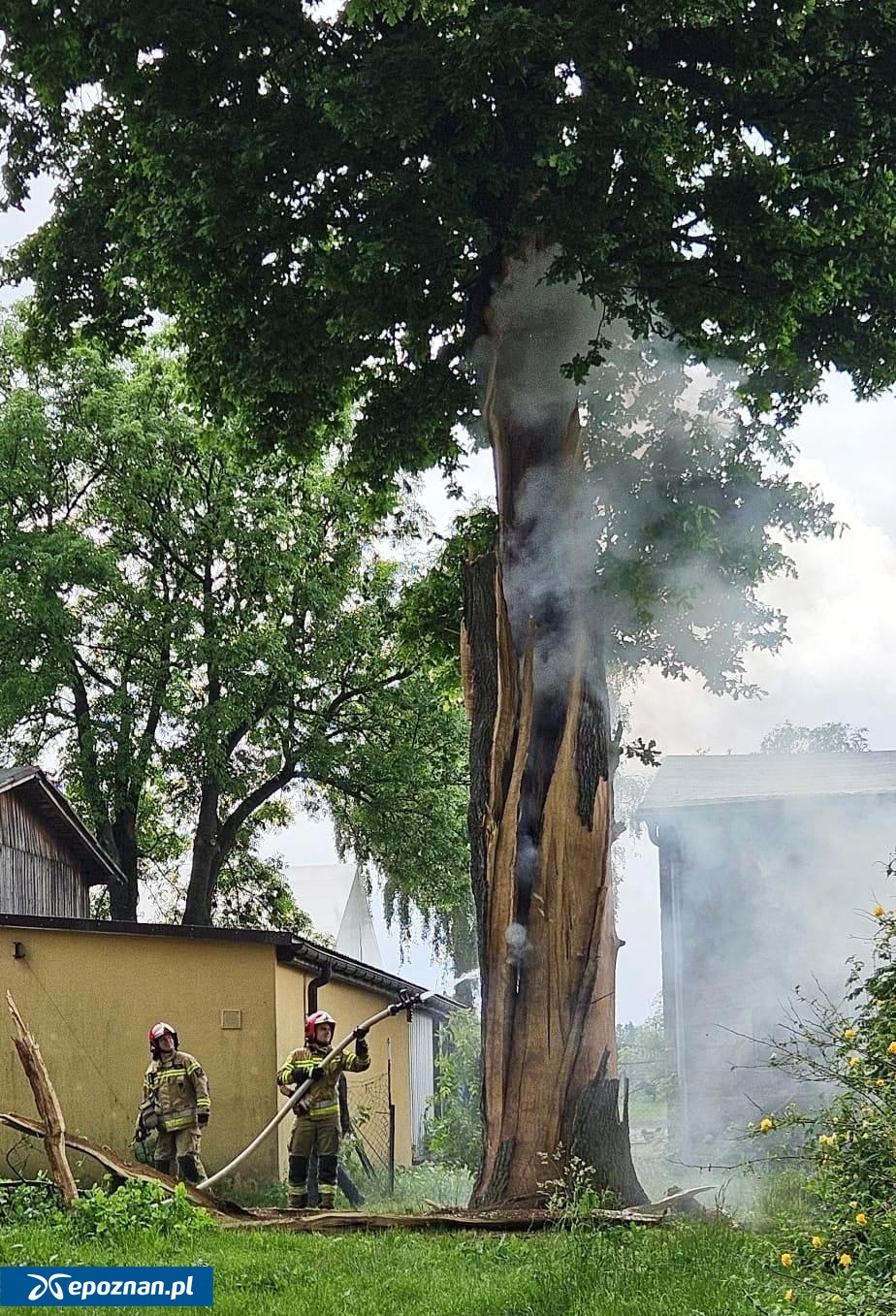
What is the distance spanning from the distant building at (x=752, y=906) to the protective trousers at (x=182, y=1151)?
7141mm

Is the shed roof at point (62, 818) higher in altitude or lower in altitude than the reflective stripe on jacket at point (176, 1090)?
higher

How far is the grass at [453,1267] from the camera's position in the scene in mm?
7371

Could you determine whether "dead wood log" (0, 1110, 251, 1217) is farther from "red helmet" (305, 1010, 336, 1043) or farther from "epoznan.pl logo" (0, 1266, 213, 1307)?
"red helmet" (305, 1010, 336, 1043)

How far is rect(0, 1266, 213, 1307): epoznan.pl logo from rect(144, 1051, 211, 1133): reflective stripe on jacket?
6.00 meters

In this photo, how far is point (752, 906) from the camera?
19672 millimetres

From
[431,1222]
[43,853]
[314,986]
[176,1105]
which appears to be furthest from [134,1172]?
[43,853]

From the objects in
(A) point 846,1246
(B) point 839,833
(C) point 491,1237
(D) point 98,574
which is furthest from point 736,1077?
(D) point 98,574

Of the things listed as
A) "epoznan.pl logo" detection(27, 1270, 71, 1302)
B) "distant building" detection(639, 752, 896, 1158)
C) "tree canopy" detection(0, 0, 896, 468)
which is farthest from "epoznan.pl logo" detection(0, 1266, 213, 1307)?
"distant building" detection(639, 752, 896, 1158)

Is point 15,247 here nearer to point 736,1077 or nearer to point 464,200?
point 464,200

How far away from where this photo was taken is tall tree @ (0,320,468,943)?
2798 cm

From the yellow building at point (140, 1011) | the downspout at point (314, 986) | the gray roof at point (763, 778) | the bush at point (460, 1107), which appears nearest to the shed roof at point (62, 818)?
the yellow building at point (140, 1011)

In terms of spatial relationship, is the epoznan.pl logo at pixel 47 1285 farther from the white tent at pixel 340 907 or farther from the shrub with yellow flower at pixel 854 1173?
the white tent at pixel 340 907

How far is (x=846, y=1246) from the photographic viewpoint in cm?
693

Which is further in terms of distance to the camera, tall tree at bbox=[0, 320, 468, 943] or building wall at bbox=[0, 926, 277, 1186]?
tall tree at bbox=[0, 320, 468, 943]
